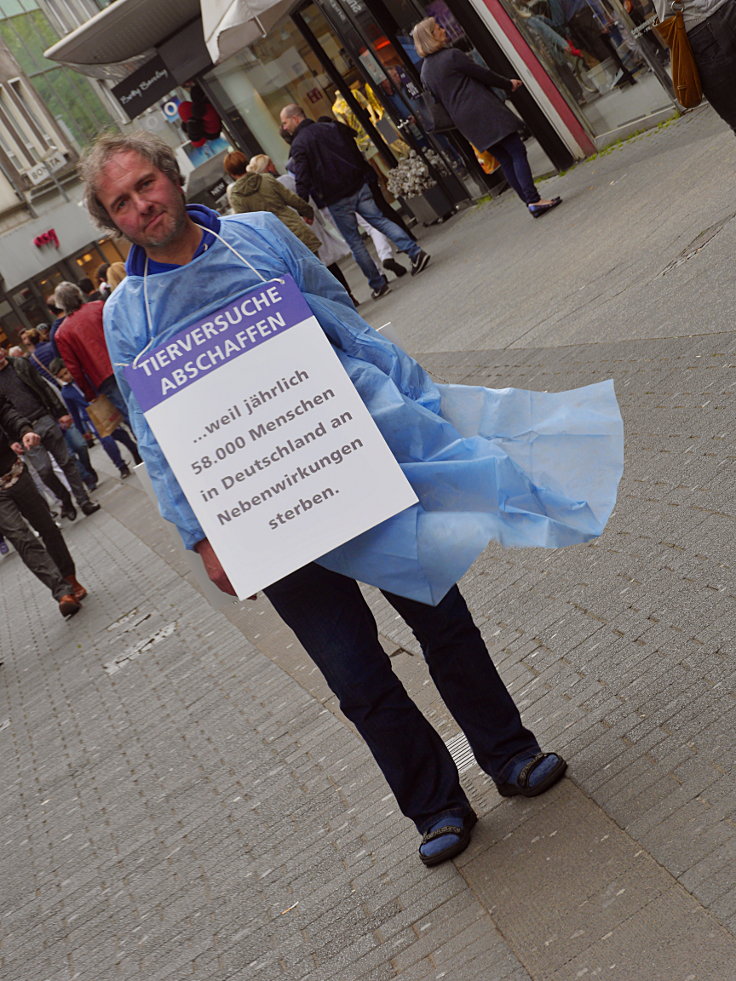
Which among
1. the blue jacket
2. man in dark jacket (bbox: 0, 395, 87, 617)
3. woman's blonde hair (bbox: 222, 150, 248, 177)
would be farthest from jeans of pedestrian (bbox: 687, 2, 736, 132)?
the blue jacket

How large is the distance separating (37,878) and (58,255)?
41678 mm

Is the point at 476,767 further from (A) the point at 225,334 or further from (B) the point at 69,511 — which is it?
(B) the point at 69,511

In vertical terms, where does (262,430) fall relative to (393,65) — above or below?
below

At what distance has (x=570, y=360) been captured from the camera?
791cm

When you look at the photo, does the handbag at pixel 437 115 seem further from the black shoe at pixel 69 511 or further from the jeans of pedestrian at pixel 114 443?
the black shoe at pixel 69 511

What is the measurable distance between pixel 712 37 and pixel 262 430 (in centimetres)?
514

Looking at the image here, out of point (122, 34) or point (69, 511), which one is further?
point (122, 34)

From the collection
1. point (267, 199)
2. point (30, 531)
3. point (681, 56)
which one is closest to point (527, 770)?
point (681, 56)

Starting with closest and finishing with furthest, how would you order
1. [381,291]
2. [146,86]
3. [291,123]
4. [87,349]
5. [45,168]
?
[87,349] → [291,123] → [381,291] → [146,86] → [45,168]

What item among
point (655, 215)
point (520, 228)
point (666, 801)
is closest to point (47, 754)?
point (666, 801)

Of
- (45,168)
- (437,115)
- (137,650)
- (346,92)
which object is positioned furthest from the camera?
(45,168)

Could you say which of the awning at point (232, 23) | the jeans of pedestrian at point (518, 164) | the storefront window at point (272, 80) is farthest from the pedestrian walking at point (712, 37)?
the storefront window at point (272, 80)

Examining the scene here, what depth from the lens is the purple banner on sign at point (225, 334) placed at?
349 centimetres

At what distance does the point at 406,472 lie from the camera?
3.50m
